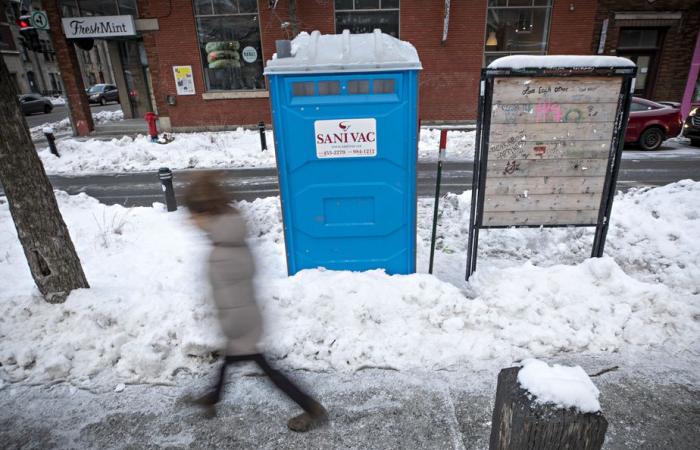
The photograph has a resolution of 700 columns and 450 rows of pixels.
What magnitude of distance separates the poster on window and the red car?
15909 millimetres

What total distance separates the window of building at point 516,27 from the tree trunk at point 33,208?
16.6 meters

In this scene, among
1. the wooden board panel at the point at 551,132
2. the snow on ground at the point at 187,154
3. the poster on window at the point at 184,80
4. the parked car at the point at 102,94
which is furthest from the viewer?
the parked car at the point at 102,94

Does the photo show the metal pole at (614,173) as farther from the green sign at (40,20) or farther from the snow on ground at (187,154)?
the green sign at (40,20)

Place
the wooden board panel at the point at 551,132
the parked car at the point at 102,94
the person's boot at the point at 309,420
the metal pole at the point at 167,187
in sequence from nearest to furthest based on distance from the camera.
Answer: the person's boot at the point at 309,420
the wooden board panel at the point at 551,132
the metal pole at the point at 167,187
the parked car at the point at 102,94

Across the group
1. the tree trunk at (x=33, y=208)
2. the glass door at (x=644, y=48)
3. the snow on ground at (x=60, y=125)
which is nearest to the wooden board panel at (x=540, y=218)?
the tree trunk at (x=33, y=208)

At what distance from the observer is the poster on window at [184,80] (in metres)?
16.9

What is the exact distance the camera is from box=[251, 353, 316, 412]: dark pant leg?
3100 millimetres

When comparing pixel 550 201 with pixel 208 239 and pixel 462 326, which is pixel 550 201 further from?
pixel 208 239

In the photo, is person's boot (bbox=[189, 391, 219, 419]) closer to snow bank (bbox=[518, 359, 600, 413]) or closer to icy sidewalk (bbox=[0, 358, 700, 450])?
icy sidewalk (bbox=[0, 358, 700, 450])

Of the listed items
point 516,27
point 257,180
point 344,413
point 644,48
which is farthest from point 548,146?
point 644,48

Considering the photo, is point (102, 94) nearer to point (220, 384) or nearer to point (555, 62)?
point (220, 384)

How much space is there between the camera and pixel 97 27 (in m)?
16.4

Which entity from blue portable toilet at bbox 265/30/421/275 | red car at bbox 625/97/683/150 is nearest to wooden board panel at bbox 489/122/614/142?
blue portable toilet at bbox 265/30/421/275

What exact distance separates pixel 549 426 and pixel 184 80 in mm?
18526
